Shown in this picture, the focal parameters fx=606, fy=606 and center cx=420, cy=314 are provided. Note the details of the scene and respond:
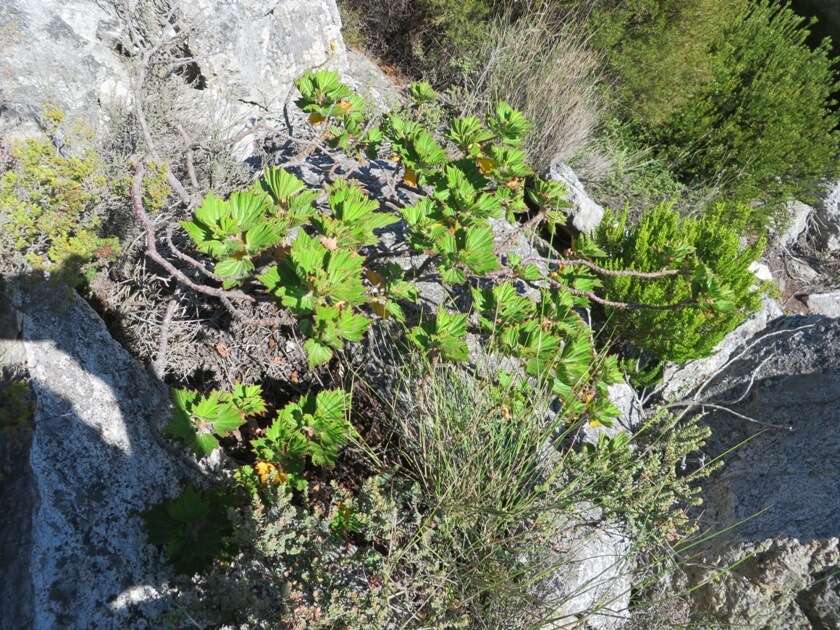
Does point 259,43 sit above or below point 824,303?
above

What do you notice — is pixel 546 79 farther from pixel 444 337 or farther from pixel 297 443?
pixel 297 443

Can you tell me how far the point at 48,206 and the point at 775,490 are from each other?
3036 mm

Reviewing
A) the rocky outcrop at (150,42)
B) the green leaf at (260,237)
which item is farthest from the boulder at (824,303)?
the green leaf at (260,237)

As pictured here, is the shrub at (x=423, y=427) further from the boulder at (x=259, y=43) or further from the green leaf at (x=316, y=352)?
the boulder at (x=259, y=43)

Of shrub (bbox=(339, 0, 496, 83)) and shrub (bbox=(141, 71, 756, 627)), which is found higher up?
shrub (bbox=(339, 0, 496, 83))

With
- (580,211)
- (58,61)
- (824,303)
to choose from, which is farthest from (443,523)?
(824,303)

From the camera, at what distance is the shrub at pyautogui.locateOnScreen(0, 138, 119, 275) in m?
2.09

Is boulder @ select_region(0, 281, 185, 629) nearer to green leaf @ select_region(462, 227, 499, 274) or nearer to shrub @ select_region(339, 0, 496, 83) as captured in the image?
green leaf @ select_region(462, 227, 499, 274)

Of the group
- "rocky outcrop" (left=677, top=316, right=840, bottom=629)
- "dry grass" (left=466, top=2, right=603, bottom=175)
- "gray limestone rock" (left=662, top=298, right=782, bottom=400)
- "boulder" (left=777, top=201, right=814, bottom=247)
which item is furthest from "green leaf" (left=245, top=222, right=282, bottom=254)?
"boulder" (left=777, top=201, right=814, bottom=247)

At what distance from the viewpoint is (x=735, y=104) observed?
17.4ft

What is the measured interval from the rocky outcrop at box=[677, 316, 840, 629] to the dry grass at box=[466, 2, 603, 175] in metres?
2.02

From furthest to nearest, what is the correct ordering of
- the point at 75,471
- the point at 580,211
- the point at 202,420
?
1. the point at 580,211
2. the point at 202,420
3. the point at 75,471

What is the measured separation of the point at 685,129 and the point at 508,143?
334cm

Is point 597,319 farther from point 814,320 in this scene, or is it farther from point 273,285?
point 273,285
